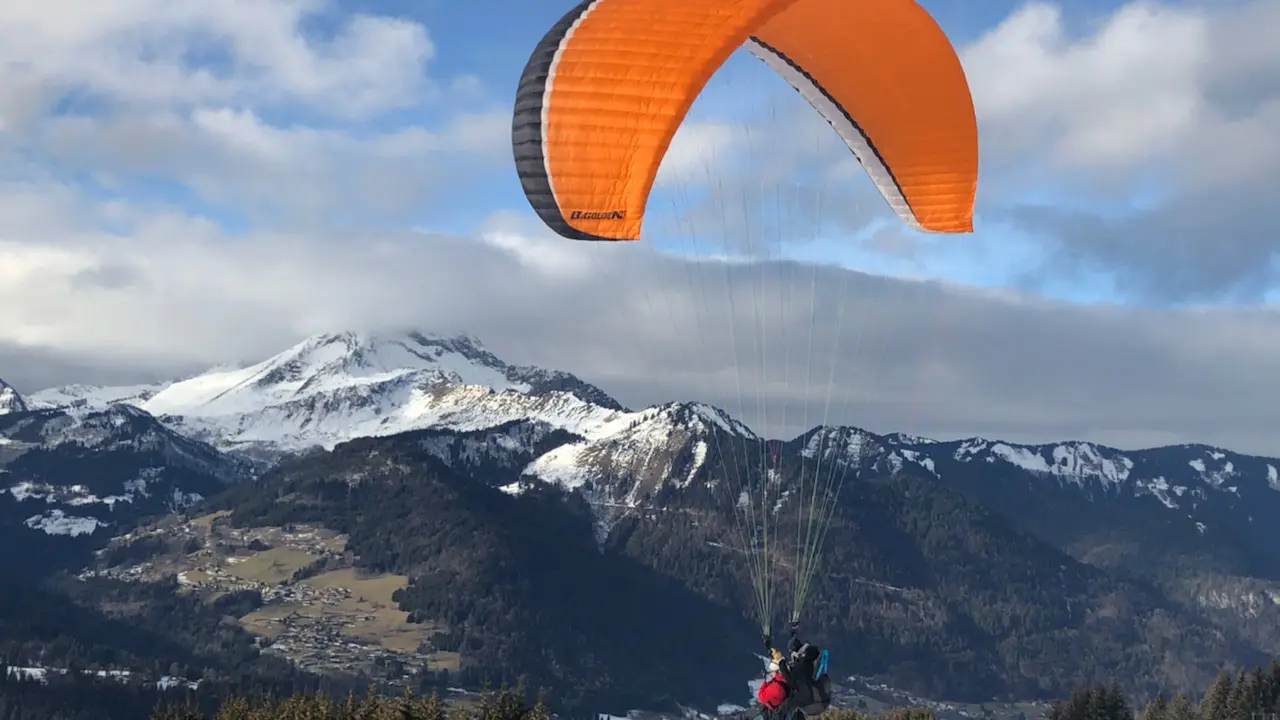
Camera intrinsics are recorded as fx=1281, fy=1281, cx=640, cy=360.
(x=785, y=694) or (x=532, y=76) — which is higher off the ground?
(x=532, y=76)

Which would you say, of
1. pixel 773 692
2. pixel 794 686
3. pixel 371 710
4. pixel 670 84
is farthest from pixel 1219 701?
pixel 670 84

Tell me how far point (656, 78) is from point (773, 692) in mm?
10752

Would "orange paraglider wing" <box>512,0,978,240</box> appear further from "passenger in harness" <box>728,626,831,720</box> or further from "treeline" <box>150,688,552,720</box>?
"treeline" <box>150,688,552,720</box>

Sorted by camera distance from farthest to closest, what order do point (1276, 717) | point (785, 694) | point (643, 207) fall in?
point (1276, 717) < point (643, 207) < point (785, 694)

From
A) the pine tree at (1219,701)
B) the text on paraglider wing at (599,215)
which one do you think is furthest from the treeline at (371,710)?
the pine tree at (1219,701)

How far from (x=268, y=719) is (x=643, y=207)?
36039 mm

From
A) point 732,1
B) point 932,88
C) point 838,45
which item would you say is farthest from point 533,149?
point 932,88

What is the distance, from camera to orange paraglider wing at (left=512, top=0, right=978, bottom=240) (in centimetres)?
2138

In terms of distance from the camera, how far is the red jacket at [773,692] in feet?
69.7

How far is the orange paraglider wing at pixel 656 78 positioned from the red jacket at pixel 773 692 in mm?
7905

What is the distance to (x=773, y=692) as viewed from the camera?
21.3m

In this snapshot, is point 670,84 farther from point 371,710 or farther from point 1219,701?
point 1219,701

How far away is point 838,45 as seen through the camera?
87.1 ft

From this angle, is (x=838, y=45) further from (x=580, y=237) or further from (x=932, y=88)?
(x=580, y=237)
